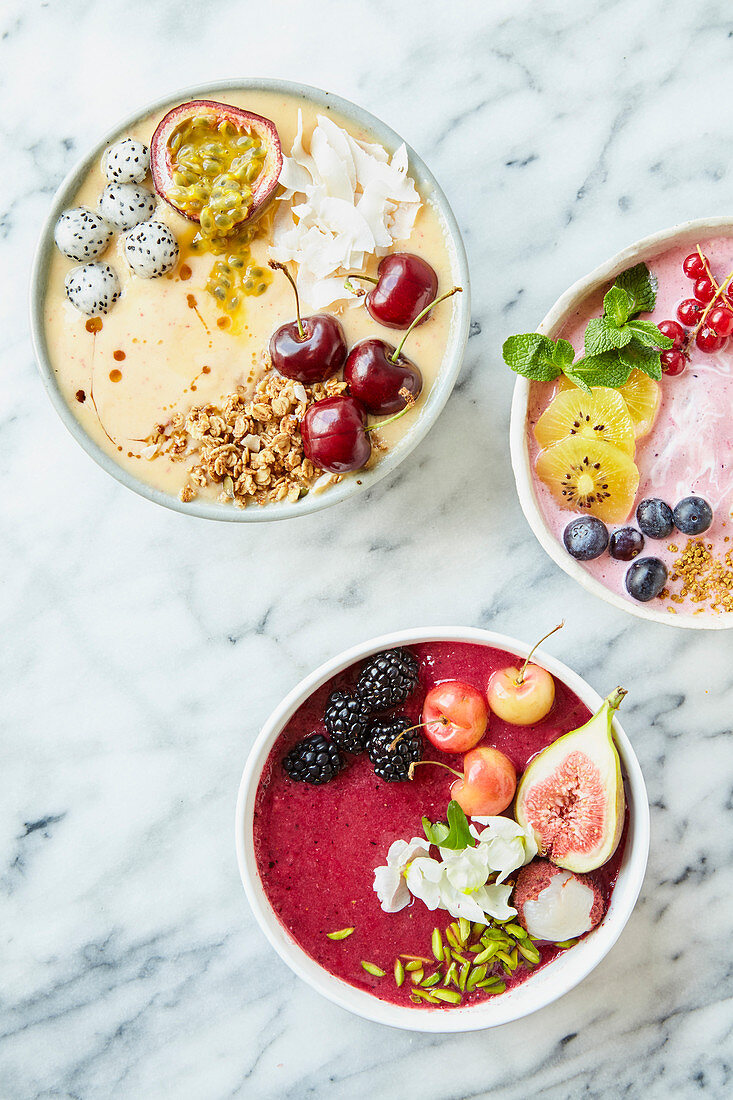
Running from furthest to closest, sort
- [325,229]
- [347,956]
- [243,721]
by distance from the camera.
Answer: [243,721]
[347,956]
[325,229]

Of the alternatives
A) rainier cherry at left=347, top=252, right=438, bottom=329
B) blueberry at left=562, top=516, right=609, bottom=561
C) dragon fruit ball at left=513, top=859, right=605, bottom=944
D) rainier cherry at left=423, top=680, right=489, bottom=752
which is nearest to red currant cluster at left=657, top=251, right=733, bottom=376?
blueberry at left=562, top=516, right=609, bottom=561

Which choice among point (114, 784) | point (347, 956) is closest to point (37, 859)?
point (114, 784)

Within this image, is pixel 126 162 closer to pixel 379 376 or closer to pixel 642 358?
pixel 379 376

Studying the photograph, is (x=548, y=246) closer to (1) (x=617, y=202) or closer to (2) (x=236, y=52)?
(1) (x=617, y=202)

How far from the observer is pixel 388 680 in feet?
4.39

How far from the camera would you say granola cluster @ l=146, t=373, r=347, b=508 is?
1.30 m

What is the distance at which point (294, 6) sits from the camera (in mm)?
1499

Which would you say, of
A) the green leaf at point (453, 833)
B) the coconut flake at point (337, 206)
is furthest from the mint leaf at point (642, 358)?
the green leaf at point (453, 833)

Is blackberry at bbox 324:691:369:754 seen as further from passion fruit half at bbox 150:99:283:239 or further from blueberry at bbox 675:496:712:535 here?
passion fruit half at bbox 150:99:283:239

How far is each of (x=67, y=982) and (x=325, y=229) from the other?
1366 mm

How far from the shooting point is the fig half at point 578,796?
1.30m

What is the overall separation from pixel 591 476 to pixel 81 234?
0.82 meters

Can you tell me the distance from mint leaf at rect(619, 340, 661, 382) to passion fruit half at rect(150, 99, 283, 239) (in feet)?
1.84

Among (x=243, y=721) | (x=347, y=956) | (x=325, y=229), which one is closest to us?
(x=325, y=229)
